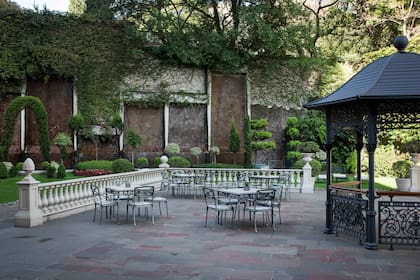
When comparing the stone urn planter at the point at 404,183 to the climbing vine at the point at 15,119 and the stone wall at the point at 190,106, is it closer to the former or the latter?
the stone wall at the point at 190,106

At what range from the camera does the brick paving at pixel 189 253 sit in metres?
5.60

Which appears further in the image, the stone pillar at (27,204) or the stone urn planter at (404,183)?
the stone urn planter at (404,183)

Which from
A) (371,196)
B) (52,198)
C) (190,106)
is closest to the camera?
(371,196)

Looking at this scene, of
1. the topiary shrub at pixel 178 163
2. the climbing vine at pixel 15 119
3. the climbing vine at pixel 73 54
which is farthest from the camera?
the climbing vine at pixel 73 54

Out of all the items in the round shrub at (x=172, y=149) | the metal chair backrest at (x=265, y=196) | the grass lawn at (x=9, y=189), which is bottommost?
the grass lawn at (x=9, y=189)

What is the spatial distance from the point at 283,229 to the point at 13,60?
1914cm

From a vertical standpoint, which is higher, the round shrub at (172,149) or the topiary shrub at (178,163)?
the round shrub at (172,149)

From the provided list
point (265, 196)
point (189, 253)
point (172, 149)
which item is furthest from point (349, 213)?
point (172, 149)

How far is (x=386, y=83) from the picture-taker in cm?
741

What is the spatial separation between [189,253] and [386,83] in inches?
188

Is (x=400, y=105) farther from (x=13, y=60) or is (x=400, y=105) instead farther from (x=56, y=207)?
(x=13, y=60)

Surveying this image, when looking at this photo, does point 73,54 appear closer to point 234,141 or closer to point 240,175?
point 234,141

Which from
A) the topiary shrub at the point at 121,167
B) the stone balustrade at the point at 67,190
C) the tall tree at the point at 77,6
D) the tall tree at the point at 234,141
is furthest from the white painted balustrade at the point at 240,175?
the tall tree at the point at 77,6

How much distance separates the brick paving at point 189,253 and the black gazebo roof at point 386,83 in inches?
108
